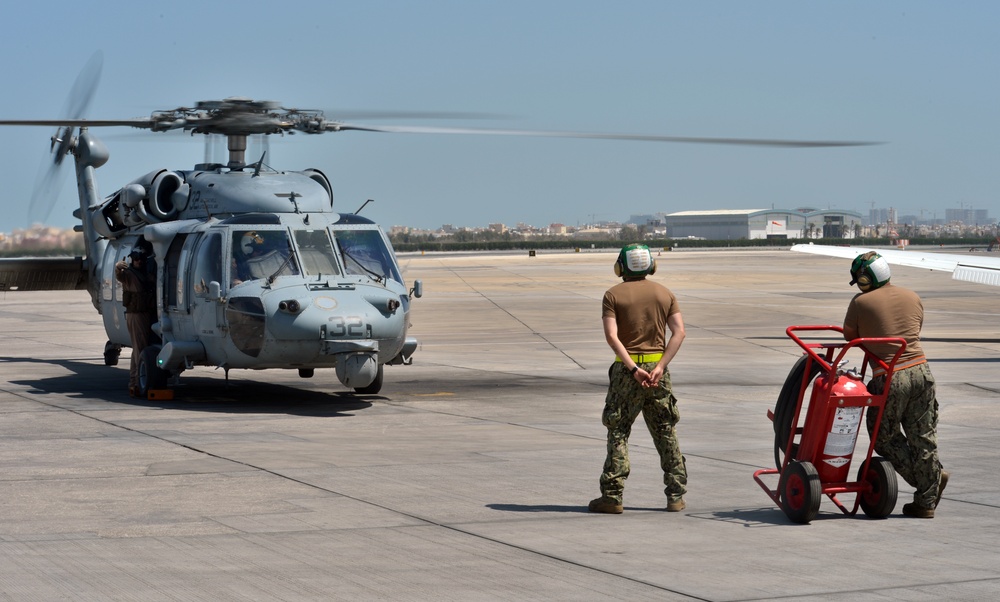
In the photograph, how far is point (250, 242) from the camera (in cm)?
1595

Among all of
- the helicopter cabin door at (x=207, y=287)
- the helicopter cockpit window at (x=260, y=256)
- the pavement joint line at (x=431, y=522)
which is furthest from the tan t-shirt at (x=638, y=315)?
the helicopter cabin door at (x=207, y=287)

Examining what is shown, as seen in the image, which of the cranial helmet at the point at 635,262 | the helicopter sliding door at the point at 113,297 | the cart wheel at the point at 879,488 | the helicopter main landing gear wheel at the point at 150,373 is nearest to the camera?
the cart wheel at the point at 879,488

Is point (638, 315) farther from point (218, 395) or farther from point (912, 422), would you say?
point (218, 395)

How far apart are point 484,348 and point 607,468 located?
16442 millimetres

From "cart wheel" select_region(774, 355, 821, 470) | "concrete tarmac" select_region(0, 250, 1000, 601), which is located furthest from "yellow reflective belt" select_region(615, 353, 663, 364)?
"concrete tarmac" select_region(0, 250, 1000, 601)

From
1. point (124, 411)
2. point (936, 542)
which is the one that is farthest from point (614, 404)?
point (124, 411)

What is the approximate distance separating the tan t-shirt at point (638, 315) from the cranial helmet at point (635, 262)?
0.39 ft

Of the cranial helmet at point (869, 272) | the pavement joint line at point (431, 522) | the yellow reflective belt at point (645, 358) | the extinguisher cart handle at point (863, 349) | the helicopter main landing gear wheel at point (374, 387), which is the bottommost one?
the helicopter main landing gear wheel at point (374, 387)

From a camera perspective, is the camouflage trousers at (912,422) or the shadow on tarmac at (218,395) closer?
the camouflage trousers at (912,422)

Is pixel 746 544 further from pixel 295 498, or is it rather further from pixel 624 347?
pixel 295 498

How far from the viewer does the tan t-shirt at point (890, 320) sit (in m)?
8.80

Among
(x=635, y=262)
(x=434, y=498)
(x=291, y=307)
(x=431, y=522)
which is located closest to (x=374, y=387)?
(x=291, y=307)

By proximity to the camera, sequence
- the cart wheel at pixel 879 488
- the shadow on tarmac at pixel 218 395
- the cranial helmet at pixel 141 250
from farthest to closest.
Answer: the cranial helmet at pixel 141 250
the shadow on tarmac at pixel 218 395
the cart wheel at pixel 879 488

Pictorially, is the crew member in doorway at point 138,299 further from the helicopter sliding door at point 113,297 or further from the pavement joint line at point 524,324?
the pavement joint line at point 524,324
